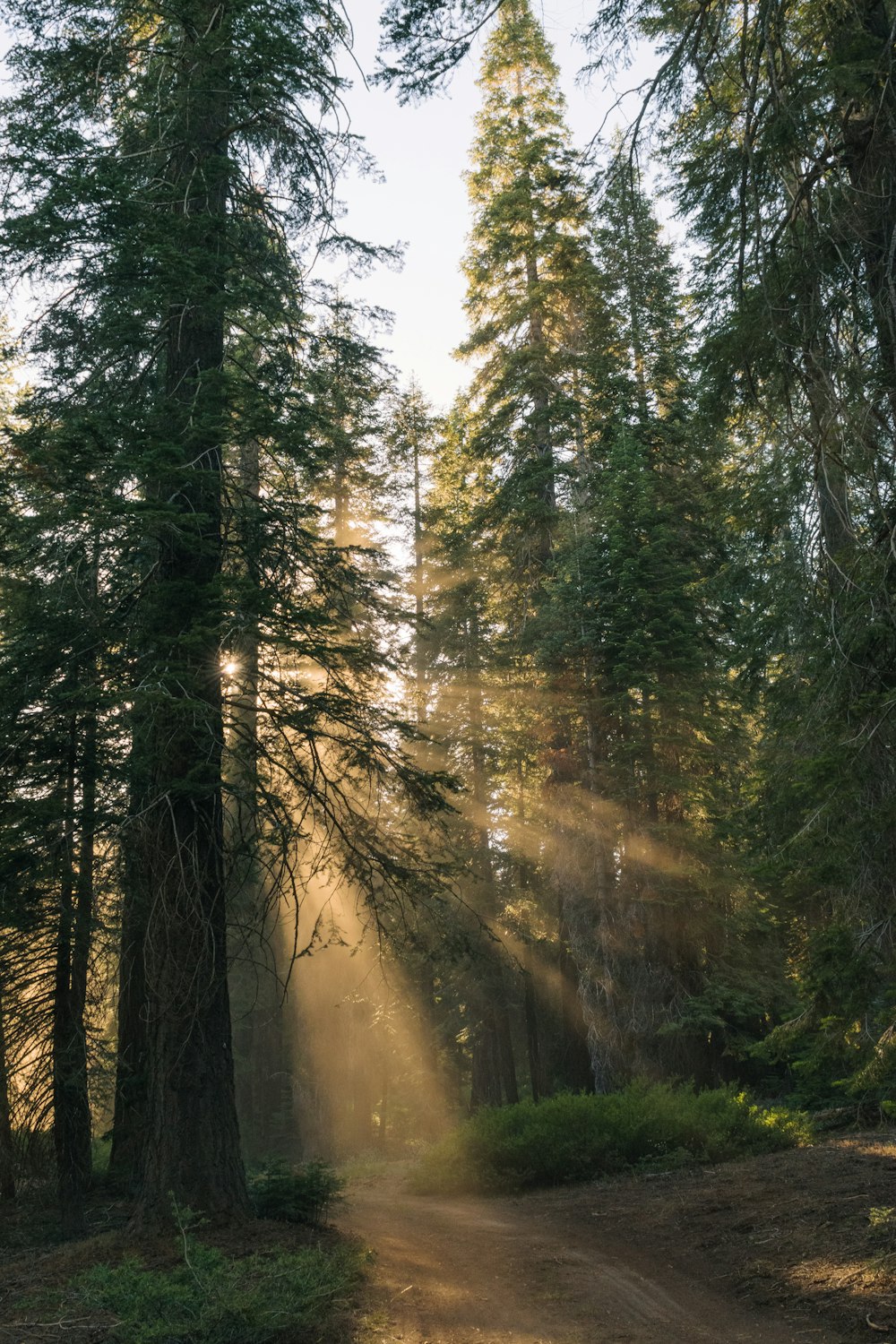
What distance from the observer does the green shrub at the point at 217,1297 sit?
211 inches

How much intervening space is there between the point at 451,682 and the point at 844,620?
19.7 m

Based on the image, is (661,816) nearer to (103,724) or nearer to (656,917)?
(656,917)

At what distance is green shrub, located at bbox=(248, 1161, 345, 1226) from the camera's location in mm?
8742

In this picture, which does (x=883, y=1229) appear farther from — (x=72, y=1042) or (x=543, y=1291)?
(x=72, y=1042)

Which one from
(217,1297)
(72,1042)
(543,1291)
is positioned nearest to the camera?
(217,1297)

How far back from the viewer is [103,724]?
8523mm

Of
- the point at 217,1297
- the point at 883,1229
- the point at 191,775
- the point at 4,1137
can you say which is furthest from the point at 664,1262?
the point at 4,1137

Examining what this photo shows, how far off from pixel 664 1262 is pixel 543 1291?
1.07 m

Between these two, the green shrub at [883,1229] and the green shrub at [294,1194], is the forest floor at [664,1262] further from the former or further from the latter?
the green shrub at [294,1194]

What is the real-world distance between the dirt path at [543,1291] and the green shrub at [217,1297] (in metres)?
0.43

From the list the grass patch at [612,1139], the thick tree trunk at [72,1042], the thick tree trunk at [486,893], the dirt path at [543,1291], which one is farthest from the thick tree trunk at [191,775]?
the thick tree trunk at [486,893]

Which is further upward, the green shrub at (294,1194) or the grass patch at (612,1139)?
the green shrub at (294,1194)

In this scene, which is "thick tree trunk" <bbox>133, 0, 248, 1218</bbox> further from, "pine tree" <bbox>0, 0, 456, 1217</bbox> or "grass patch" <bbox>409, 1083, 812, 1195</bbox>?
"grass patch" <bbox>409, 1083, 812, 1195</bbox>

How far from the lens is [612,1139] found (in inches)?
482
